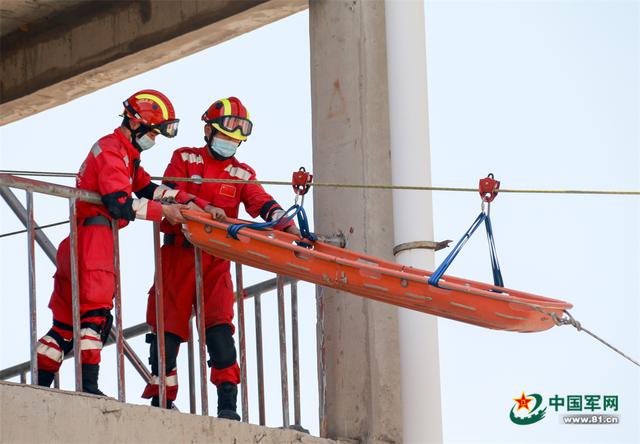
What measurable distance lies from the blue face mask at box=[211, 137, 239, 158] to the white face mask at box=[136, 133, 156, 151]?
0.50 metres

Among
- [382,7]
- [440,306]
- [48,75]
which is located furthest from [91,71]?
[440,306]

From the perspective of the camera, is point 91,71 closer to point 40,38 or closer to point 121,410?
point 40,38

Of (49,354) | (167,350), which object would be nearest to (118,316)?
(49,354)

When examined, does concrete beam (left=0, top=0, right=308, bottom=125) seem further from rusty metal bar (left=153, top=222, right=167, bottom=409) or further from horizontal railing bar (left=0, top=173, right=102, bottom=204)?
horizontal railing bar (left=0, top=173, right=102, bottom=204)

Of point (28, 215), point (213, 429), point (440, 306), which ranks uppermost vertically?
point (28, 215)

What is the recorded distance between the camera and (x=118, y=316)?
8.29 m

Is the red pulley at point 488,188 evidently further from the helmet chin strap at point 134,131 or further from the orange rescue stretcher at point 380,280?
the helmet chin strap at point 134,131

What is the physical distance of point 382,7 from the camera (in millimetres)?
10188

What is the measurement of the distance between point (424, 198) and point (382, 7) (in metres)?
1.40

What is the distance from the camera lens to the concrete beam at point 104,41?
1149 cm

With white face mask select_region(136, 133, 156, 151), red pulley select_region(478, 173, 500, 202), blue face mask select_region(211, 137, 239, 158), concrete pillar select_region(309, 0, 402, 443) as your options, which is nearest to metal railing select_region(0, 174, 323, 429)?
concrete pillar select_region(309, 0, 402, 443)

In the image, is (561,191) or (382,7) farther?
(382,7)

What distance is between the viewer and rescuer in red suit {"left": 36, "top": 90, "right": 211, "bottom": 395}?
8.46m

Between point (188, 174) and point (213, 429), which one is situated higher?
point (188, 174)
